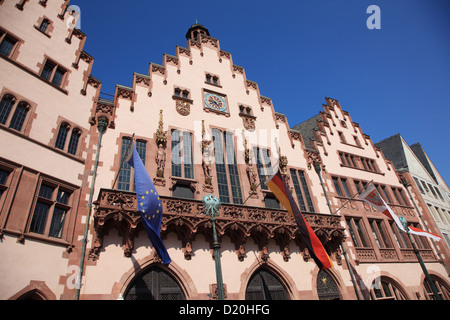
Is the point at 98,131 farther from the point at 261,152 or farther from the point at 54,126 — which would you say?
the point at 261,152

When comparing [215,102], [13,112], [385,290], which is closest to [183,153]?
[215,102]

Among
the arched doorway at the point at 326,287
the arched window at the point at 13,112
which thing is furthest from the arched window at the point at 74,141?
the arched doorway at the point at 326,287

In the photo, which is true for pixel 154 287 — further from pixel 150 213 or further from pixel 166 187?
pixel 166 187

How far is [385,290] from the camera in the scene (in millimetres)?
20859

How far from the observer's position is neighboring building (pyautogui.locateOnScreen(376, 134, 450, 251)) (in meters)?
31.2

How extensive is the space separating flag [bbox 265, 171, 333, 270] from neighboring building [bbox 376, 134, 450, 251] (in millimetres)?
22357

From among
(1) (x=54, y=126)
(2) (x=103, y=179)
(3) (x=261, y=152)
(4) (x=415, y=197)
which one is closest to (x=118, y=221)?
(2) (x=103, y=179)

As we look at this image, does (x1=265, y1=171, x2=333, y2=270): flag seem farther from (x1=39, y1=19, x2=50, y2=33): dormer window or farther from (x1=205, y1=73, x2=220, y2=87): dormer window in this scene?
(x1=39, y1=19, x2=50, y2=33): dormer window

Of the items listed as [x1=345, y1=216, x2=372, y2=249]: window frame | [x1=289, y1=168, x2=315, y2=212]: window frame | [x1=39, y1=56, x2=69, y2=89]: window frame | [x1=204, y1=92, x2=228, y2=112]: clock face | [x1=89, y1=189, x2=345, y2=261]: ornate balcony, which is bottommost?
[x1=89, y1=189, x2=345, y2=261]: ornate balcony

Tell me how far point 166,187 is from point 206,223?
327 centimetres

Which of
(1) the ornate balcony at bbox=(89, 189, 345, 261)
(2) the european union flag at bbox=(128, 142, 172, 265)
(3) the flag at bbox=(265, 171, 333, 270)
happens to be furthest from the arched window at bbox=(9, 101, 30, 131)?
(3) the flag at bbox=(265, 171, 333, 270)

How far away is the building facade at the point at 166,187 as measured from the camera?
12664 mm
